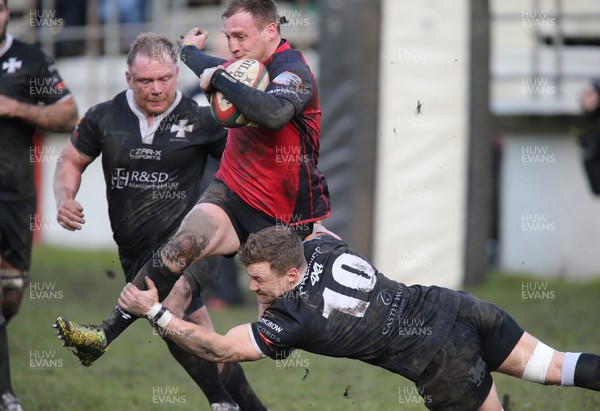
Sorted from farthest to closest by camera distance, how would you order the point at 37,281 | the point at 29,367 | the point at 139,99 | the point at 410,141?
the point at 37,281 → the point at 410,141 → the point at 29,367 → the point at 139,99

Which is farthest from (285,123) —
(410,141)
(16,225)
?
(410,141)

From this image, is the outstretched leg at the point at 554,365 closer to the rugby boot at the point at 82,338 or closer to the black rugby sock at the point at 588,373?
the black rugby sock at the point at 588,373

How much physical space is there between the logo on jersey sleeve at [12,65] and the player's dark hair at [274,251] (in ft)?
9.77

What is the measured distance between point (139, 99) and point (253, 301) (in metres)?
6.48

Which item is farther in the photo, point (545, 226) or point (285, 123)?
point (545, 226)

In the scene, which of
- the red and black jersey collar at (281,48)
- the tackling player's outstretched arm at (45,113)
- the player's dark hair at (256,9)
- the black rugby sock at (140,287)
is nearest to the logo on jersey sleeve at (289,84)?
the red and black jersey collar at (281,48)

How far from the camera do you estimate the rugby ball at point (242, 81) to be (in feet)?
18.6

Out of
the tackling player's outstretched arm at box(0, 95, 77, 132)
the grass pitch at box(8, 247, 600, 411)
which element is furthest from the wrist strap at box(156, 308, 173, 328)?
the tackling player's outstretched arm at box(0, 95, 77, 132)

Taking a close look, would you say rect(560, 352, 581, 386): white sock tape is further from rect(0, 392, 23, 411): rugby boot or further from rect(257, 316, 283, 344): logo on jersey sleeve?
rect(0, 392, 23, 411): rugby boot

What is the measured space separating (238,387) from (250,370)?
229cm

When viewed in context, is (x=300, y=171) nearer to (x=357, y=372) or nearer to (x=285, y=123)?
(x=285, y=123)

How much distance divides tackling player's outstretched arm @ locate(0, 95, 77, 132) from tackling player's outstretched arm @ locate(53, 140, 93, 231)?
0.77 metres

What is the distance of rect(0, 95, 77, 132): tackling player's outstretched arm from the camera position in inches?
285

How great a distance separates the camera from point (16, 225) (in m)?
7.48
